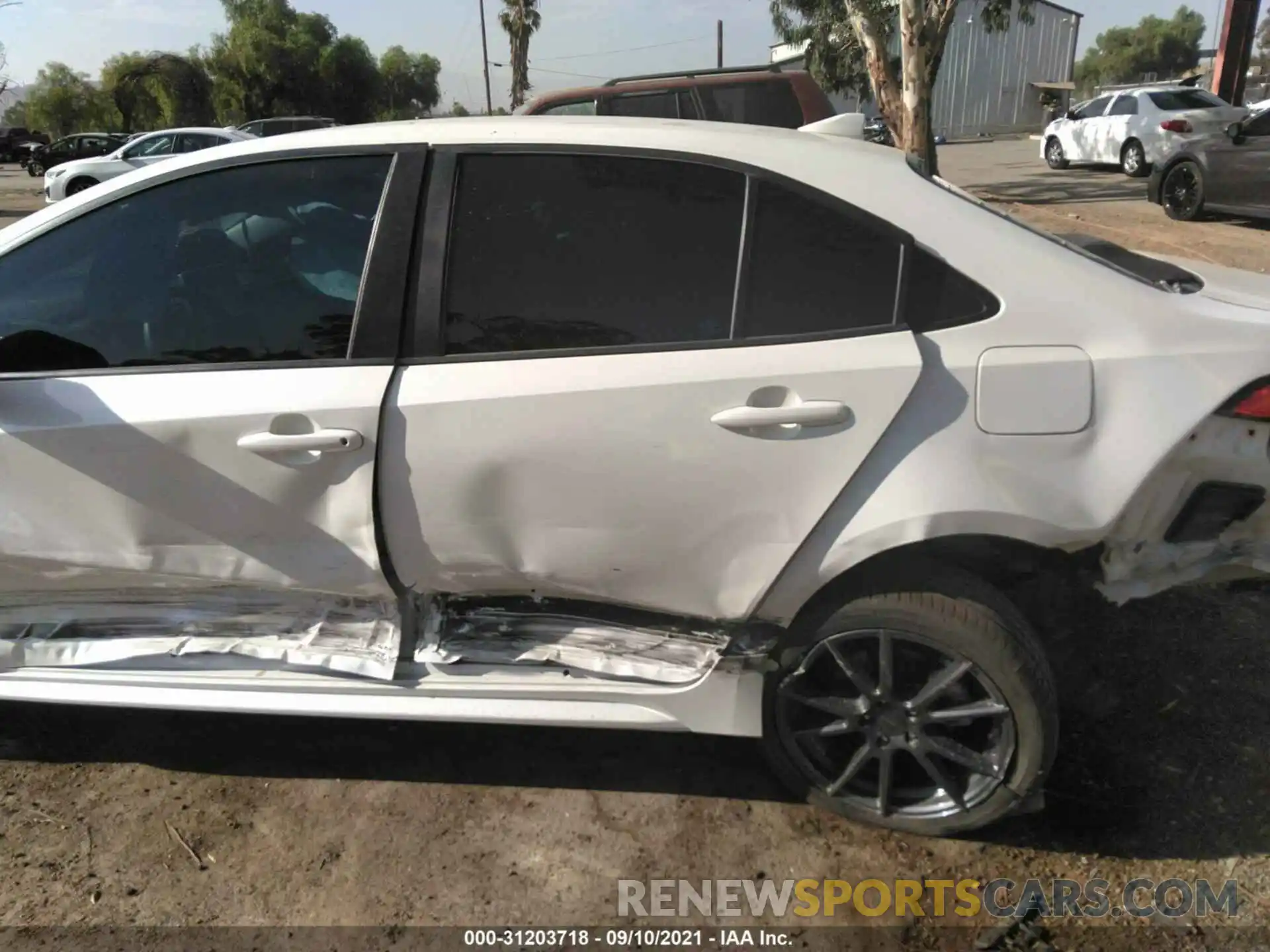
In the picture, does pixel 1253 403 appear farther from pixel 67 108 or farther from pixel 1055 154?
pixel 67 108

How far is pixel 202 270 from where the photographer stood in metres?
2.49

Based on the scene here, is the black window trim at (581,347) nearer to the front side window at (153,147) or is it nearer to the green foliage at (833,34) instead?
the front side window at (153,147)

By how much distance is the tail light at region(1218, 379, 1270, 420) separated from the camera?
82.7 inches

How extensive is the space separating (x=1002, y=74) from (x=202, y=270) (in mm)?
59298

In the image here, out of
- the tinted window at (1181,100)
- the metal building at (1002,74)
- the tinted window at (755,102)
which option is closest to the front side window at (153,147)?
the tinted window at (755,102)

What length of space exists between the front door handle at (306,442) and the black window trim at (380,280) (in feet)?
0.60

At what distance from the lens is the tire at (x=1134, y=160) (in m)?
18.3

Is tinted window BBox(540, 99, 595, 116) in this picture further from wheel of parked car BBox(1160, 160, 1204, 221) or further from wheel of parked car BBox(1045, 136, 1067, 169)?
wheel of parked car BBox(1045, 136, 1067, 169)

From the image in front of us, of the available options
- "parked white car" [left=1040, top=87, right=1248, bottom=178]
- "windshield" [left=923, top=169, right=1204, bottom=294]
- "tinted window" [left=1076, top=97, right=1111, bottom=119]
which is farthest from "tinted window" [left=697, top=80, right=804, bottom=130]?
"tinted window" [left=1076, top=97, right=1111, bottom=119]

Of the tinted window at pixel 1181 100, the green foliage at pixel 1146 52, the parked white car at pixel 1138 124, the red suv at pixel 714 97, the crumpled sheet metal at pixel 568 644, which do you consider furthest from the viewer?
the green foliage at pixel 1146 52

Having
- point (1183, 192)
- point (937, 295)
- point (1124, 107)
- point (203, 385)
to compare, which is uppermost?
point (1124, 107)

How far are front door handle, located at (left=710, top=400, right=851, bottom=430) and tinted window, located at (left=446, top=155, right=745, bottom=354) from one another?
0.21 meters

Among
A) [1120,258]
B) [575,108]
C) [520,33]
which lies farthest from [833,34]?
[1120,258]

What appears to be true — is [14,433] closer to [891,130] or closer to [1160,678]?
[1160,678]
